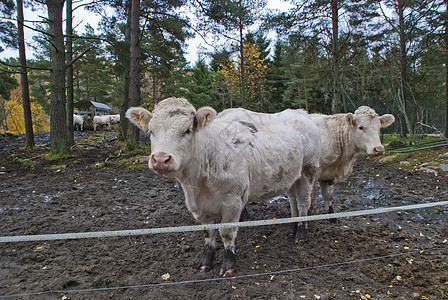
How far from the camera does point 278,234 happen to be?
4.00 meters

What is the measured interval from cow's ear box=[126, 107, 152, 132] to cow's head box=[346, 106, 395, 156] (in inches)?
154

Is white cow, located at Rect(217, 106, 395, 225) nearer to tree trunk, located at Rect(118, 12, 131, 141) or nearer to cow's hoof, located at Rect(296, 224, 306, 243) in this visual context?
cow's hoof, located at Rect(296, 224, 306, 243)

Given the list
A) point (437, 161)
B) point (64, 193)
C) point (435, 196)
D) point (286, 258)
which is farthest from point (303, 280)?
point (437, 161)

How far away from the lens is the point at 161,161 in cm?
219

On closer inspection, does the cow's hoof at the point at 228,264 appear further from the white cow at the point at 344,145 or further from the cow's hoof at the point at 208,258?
the white cow at the point at 344,145

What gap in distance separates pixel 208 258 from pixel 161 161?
4.96 ft

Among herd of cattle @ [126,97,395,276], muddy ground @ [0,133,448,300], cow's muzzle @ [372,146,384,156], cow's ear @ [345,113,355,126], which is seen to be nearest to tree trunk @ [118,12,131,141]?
muddy ground @ [0,133,448,300]

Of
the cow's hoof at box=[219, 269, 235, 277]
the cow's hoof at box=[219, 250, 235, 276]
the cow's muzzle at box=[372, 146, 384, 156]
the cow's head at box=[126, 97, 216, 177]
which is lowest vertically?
the cow's hoof at box=[219, 269, 235, 277]

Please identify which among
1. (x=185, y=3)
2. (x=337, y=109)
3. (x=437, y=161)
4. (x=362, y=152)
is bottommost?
(x=437, y=161)

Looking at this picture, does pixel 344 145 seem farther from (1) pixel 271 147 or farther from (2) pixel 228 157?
(2) pixel 228 157

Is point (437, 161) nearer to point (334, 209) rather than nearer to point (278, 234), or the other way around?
point (334, 209)

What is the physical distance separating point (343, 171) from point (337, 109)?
784 centimetres

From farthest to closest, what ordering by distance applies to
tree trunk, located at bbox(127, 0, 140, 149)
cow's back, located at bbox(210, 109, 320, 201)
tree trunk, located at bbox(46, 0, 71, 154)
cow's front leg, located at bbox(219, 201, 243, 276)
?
tree trunk, located at bbox(127, 0, 140, 149)
tree trunk, located at bbox(46, 0, 71, 154)
cow's back, located at bbox(210, 109, 320, 201)
cow's front leg, located at bbox(219, 201, 243, 276)

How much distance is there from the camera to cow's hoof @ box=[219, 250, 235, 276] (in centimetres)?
288
